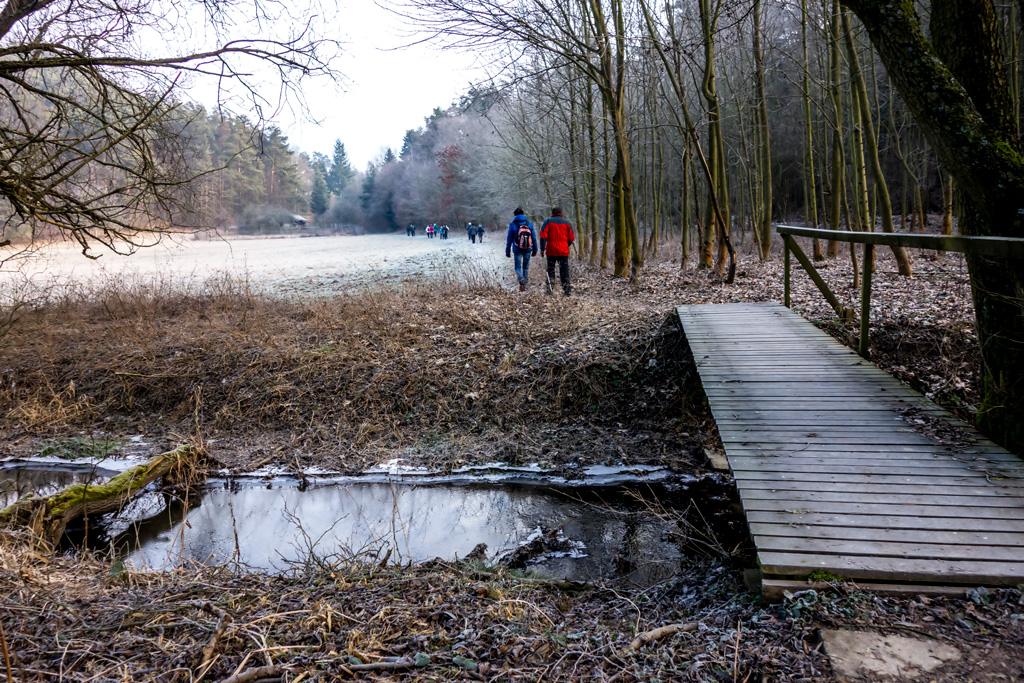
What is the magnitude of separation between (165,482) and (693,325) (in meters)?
7.20

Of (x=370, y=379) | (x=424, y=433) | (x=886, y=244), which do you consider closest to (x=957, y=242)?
(x=886, y=244)

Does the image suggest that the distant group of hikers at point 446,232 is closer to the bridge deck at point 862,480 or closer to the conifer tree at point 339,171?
the bridge deck at point 862,480

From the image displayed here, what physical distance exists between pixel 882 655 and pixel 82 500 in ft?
22.8

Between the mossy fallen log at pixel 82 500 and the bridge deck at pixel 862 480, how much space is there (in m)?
5.57

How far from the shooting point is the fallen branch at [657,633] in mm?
2922

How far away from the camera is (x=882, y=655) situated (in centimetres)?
254

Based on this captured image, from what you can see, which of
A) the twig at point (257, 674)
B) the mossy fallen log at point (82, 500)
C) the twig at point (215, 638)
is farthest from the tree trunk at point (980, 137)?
the mossy fallen log at point (82, 500)

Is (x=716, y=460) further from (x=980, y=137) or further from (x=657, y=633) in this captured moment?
(x=657, y=633)

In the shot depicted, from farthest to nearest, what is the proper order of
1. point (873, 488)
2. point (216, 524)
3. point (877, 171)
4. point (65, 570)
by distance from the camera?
1. point (877, 171)
2. point (216, 524)
3. point (65, 570)
4. point (873, 488)

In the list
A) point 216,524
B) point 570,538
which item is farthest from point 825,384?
point 216,524

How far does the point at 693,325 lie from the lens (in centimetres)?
864

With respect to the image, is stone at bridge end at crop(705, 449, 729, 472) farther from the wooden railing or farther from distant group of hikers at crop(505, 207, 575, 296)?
distant group of hikers at crop(505, 207, 575, 296)

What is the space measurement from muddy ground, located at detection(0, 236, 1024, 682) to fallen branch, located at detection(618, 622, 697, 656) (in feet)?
0.05

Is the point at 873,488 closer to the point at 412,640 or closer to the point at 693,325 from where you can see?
the point at 412,640
